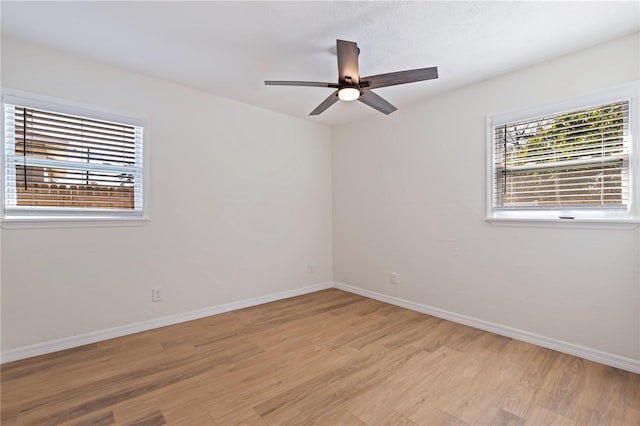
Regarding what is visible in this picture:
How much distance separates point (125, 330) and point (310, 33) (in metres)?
3.09

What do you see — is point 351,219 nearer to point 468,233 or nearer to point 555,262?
point 468,233

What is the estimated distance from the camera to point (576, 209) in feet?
8.40

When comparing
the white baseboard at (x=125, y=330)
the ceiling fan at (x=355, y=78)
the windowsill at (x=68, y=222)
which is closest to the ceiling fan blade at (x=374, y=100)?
the ceiling fan at (x=355, y=78)

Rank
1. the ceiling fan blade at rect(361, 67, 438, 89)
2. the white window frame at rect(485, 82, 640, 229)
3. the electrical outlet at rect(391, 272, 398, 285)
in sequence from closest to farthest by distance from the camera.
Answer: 1. the ceiling fan blade at rect(361, 67, 438, 89)
2. the white window frame at rect(485, 82, 640, 229)
3. the electrical outlet at rect(391, 272, 398, 285)

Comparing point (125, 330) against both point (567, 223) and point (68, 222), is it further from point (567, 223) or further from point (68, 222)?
point (567, 223)

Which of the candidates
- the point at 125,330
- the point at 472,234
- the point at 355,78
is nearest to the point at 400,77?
the point at 355,78

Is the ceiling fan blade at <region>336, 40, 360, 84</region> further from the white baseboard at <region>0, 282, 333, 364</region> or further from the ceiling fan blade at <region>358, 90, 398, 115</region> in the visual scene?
the white baseboard at <region>0, 282, 333, 364</region>

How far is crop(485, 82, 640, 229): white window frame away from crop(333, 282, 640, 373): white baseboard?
0.99m

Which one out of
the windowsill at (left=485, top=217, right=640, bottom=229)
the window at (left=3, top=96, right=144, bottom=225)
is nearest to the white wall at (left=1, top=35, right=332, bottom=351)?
the window at (left=3, top=96, right=144, bottom=225)

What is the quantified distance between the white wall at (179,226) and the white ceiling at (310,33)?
1.08 feet

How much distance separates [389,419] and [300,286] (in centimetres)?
268

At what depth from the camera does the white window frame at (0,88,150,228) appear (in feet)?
7.86

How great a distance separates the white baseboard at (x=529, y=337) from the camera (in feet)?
7.57

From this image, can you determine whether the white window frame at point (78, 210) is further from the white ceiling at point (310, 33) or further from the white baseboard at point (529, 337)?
the white baseboard at point (529, 337)
